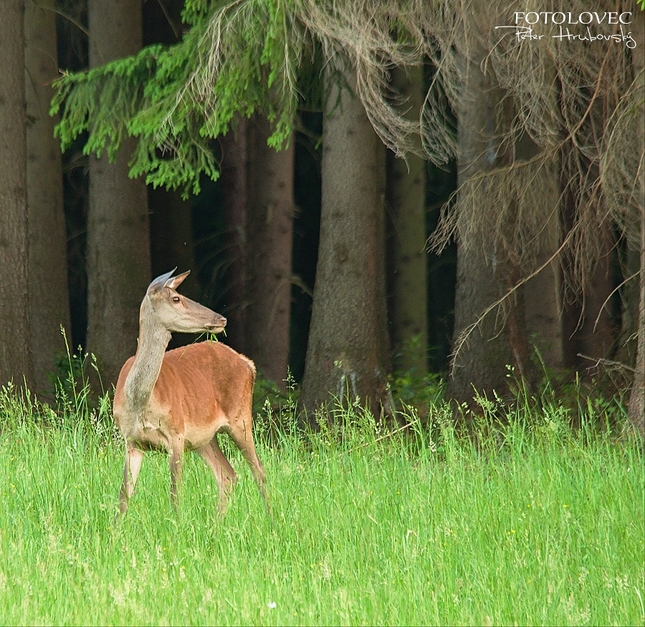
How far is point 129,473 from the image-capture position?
23.0ft

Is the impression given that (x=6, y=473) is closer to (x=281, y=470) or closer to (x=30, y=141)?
(x=281, y=470)

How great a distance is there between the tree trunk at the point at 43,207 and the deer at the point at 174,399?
6.39 metres

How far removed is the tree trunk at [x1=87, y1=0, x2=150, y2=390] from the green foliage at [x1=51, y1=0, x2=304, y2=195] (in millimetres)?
1493

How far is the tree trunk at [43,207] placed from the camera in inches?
555

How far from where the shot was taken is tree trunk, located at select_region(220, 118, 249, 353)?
58.6 ft

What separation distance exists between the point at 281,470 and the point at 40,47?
27.8ft

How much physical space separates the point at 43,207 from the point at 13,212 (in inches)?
138

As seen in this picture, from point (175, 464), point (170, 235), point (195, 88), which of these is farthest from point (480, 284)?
point (170, 235)

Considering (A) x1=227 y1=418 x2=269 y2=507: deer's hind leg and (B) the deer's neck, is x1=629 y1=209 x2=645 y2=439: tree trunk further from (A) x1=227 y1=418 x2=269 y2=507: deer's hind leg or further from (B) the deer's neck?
(B) the deer's neck

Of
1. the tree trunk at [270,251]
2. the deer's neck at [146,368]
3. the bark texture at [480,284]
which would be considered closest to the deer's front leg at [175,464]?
the deer's neck at [146,368]

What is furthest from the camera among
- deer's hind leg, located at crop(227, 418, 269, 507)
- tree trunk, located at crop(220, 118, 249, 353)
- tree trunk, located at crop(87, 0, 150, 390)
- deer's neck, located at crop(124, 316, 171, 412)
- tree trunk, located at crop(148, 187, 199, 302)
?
tree trunk, located at crop(220, 118, 249, 353)

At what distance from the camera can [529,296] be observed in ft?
48.3

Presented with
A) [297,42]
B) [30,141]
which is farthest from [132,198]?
[297,42]
